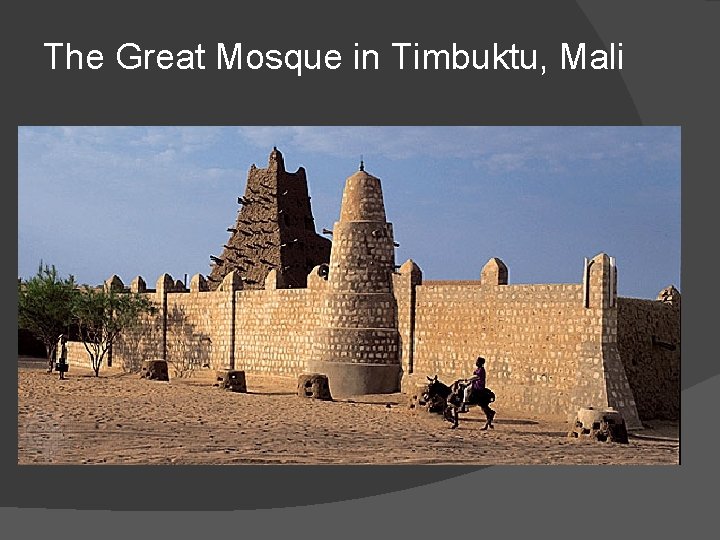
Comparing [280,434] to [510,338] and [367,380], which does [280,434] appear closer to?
[510,338]

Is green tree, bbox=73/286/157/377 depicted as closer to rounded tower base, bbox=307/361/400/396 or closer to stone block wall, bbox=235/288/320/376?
stone block wall, bbox=235/288/320/376

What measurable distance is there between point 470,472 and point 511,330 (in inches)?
328

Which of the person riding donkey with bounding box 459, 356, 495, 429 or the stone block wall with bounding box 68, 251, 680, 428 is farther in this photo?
the stone block wall with bounding box 68, 251, 680, 428

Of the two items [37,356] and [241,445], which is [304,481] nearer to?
[241,445]

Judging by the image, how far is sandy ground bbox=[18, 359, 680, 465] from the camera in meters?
11.9

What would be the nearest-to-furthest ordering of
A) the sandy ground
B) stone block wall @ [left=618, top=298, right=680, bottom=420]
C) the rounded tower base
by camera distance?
1. the sandy ground
2. stone block wall @ [left=618, top=298, right=680, bottom=420]
3. the rounded tower base

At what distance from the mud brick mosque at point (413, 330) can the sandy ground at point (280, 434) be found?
83 cm

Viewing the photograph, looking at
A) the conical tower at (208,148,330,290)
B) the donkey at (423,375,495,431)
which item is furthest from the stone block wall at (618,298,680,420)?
the conical tower at (208,148,330,290)

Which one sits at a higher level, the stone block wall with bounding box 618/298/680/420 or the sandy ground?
the stone block wall with bounding box 618/298/680/420

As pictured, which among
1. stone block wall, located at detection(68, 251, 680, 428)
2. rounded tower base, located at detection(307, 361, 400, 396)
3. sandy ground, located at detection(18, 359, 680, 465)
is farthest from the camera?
rounded tower base, located at detection(307, 361, 400, 396)

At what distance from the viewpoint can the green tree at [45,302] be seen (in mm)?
27688

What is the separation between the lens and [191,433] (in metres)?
13.7

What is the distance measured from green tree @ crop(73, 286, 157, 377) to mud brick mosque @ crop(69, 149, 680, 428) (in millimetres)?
850

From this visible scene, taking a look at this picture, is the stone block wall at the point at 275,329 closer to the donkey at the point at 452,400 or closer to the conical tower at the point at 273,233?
the donkey at the point at 452,400
